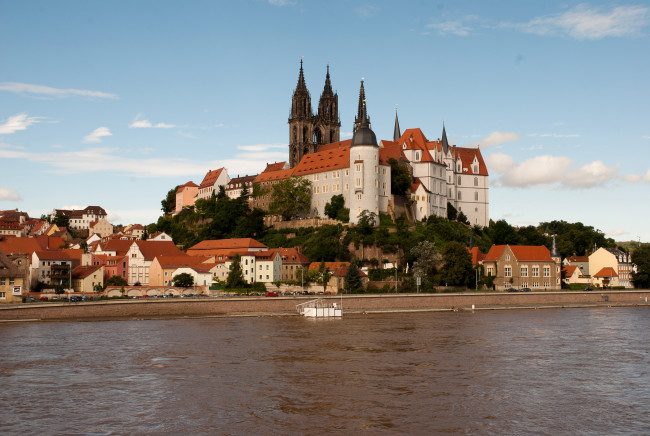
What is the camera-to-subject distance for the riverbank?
52.7m

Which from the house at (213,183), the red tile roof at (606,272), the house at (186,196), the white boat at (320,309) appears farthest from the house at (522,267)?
the house at (186,196)

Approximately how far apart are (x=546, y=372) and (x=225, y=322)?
89.5 feet

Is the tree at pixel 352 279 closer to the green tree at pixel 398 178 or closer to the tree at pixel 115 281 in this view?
the green tree at pixel 398 178

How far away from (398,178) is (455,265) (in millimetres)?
19770

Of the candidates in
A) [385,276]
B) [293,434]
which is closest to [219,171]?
[385,276]

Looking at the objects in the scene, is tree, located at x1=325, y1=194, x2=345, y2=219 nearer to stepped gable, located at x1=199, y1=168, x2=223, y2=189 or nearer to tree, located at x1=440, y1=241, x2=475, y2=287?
tree, located at x1=440, y1=241, x2=475, y2=287

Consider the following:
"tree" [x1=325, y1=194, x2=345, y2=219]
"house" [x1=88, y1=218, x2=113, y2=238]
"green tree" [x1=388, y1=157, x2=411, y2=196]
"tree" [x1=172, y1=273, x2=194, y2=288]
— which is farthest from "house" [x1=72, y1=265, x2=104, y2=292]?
"house" [x1=88, y1=218, x2=113, y2=238]

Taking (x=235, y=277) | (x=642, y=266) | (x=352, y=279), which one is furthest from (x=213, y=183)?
(x=642, y=266)

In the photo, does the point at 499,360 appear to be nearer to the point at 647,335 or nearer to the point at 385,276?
the point at 647,335

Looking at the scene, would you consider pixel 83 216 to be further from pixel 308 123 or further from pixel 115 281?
pixel 115 281

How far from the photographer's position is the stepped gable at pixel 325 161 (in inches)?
3691

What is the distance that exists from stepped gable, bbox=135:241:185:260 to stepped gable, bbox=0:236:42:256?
34.2ft

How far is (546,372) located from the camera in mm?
32531

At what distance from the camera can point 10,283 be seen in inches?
2183
